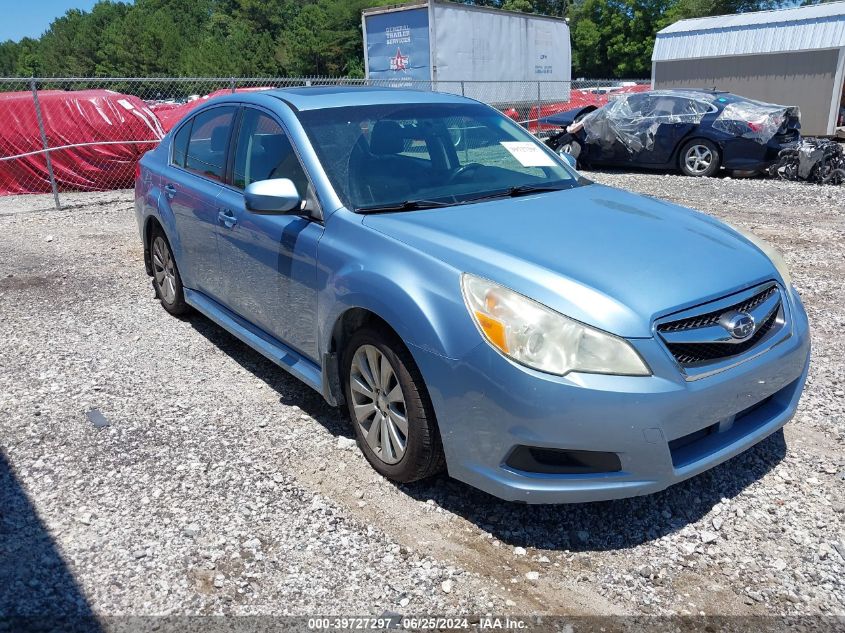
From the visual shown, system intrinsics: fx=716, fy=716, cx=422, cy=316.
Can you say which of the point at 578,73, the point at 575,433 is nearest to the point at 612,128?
the point at 575,433

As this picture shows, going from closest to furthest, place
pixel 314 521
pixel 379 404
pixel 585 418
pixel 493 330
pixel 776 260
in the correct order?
pixel 585 418, pixel 493 330, pixel 314 521, pixel 379 404, pixel 776 260

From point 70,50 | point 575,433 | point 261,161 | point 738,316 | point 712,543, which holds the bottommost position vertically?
point 712,543

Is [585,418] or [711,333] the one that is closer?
[585,418]

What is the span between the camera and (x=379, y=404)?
10.6 feet

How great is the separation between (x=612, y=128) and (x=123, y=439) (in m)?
11.6

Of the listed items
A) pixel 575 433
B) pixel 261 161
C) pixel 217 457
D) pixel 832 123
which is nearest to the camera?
pixel 575 433

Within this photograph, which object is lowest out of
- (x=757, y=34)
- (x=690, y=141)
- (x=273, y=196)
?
(x=690, y=141)

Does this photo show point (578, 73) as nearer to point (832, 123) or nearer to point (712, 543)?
point (832, 123)

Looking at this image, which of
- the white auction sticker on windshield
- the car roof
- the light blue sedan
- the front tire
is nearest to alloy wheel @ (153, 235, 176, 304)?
the light blue sedan

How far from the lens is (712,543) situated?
9.55 ft

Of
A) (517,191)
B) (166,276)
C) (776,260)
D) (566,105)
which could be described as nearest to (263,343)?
(517,191)

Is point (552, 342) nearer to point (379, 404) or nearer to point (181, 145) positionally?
point (379, 404)

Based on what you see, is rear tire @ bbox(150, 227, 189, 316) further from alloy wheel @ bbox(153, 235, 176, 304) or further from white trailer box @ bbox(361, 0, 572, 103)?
white trailer box @ bbox(361, 0, 572, 103)

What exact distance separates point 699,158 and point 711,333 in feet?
35.7
